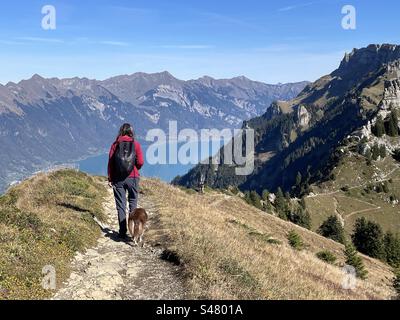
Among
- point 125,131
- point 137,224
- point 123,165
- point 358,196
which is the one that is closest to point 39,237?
point 137,224

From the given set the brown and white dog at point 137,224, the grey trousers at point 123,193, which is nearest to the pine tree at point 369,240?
the grey trousers at point 123,193

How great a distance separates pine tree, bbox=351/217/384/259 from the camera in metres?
97.4

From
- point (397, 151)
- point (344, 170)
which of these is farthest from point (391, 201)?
point (397, 151)

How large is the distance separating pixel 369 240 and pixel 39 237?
10035 cm

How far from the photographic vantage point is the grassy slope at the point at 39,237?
1062 cm

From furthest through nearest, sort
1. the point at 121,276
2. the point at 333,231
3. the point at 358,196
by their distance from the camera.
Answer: the point at 358,196
the point at 333,231
the point at 121,276

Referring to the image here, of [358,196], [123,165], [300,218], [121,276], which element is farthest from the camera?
[358,196]

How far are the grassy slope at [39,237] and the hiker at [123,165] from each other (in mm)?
1917

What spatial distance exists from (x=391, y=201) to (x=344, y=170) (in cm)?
2777

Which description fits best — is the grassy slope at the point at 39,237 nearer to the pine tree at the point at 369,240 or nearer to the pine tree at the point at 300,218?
the pine tree at the point at 369,240

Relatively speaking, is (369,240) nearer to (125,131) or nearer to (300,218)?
(300,218)

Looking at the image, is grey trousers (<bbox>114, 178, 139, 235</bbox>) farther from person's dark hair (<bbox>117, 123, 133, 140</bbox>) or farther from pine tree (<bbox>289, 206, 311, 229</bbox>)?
pine tree (<bbox>289, 206, 311, 229</bbox>)

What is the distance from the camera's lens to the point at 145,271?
12.8 metres

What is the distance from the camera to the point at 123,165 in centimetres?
1612
